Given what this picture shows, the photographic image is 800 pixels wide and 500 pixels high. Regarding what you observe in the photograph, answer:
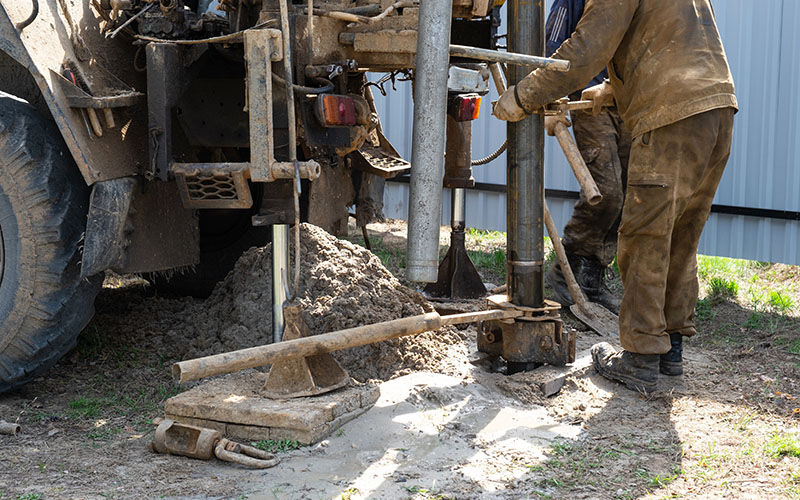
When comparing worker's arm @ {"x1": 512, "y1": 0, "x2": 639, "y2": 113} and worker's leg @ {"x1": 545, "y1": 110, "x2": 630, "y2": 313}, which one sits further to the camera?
worker's leg @ {"x1": 545, "y1": 110, "x2": 630, "y2": 313}

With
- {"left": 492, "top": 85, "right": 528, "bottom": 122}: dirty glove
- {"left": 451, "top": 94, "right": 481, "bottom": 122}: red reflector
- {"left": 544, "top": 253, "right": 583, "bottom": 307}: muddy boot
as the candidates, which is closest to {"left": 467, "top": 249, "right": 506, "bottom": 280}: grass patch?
{"left": 544, "top": 253, "right": 583, "bottom": 307}: muddy boot

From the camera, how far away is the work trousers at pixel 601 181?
215 inches

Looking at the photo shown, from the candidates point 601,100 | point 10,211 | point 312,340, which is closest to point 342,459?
point 312,340

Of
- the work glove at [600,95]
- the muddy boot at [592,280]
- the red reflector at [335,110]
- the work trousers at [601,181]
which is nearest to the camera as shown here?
the red reflector at [335,110]

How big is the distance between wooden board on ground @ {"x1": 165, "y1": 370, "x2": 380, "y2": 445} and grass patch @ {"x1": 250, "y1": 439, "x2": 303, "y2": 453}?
0.01 meters

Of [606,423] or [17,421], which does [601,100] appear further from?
[17,421]

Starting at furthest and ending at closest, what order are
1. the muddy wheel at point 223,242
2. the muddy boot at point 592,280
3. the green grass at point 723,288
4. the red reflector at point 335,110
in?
the green grass at point 723,288 → the muddy boot at point 592,280 → the muddy wheel at point 223,242 → the red reflector at point 335,110

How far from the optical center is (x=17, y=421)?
11.8 ft

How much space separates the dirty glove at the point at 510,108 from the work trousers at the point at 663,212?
0.55 meters

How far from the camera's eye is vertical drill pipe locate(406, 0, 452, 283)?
343 cm

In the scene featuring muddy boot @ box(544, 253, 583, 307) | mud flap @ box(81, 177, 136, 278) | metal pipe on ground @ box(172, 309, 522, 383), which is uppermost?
mud flap @ box(81, 177, 136, 278)

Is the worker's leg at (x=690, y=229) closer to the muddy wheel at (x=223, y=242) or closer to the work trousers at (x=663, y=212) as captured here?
the work trousers at (x=663, y=212)

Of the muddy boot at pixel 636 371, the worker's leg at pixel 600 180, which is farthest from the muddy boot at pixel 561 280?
the muddy boot at pixel 636 371

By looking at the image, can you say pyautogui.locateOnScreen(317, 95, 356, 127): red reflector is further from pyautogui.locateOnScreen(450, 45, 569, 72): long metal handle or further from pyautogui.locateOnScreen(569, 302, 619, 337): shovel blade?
pyautogui.locateOnScreen(569, 302, 619, 337): shovel blade
